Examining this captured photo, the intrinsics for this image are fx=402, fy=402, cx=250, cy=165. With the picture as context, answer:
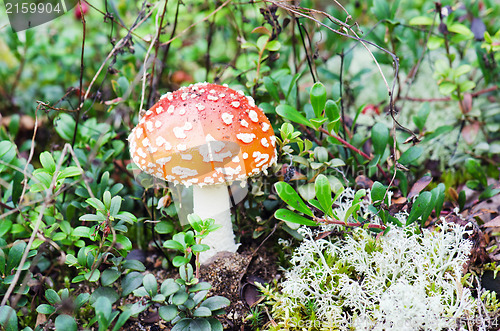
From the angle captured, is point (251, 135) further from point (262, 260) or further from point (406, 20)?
point (406, 20)

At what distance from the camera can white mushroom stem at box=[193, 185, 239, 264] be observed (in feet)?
7.59

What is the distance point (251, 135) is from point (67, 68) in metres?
2.86

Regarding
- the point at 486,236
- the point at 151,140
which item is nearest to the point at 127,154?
the point at 151,140

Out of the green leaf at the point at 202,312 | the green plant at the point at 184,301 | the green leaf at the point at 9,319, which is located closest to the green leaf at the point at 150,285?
the green plant at the point at 184,301

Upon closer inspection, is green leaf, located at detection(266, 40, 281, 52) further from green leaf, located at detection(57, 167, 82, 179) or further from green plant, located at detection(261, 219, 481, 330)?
green leaf, located at detection(57, 167, 82, 179)

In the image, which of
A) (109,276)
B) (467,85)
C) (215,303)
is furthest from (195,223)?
(467,85)

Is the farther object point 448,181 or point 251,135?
point 448,181

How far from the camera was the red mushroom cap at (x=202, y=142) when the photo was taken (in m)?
1.98

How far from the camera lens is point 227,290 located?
88.9 inches

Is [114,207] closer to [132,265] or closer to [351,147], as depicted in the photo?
[132,265]

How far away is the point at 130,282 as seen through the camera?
6.59ft

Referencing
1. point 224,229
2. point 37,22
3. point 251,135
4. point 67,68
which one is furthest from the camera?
point 67,68

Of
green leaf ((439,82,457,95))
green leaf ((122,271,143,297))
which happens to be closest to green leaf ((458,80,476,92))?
green leaf ((439,82,457,95))

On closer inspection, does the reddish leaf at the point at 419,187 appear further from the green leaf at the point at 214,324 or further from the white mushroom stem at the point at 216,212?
the green leaf at the point at 214,324
